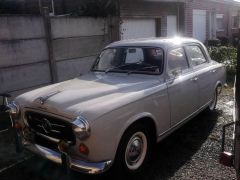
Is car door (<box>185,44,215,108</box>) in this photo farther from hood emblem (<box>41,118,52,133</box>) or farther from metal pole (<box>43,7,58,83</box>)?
metal pole (<box>43,7,58,83</box>)

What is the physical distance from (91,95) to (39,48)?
422cm

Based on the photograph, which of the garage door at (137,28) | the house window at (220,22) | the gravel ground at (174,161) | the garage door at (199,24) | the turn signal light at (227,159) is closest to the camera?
the turn signal light at (227,159)

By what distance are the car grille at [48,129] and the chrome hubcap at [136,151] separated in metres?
0.79

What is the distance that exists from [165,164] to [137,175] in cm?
50

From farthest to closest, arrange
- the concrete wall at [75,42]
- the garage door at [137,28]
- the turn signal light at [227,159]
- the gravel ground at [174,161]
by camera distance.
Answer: the garage door at [137,28] → the concrete wall at [75,42] → the gravel ground at [174,161] → the turn signal light at [227,159]

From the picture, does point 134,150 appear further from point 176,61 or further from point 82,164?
point 176,61

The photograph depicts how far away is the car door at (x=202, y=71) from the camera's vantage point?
209 inches

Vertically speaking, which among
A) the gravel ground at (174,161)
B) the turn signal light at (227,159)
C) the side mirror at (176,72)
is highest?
the side mirror at (176,72)

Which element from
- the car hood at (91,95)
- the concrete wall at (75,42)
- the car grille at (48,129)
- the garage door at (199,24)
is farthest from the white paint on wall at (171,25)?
the car grille at (48,129)

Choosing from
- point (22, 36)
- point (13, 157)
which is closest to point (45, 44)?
point (22, 36)

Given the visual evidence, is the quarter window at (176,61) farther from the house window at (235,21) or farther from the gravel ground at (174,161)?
the house window at (235,21)

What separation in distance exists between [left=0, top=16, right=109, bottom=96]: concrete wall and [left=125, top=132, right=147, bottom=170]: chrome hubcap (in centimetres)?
411

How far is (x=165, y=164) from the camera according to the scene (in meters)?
4.21

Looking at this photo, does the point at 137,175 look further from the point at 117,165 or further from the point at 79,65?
the point at 79,65
